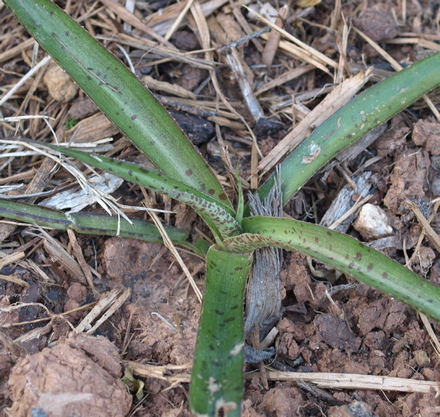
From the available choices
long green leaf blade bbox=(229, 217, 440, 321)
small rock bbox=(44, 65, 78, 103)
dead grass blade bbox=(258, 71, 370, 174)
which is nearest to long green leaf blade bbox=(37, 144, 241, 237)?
long green leaf blade bbox=(229, 217, 440, 321)

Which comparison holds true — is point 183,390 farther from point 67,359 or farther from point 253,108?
point 253,108

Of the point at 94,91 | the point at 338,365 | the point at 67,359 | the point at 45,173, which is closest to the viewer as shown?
the point at 67,359

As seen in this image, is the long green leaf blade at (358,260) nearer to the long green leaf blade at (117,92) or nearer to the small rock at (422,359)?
the small rock at (422,359)

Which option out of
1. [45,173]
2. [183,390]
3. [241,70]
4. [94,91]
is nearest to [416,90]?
[241,70]

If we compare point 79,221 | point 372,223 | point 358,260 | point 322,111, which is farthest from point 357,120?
point 79,221

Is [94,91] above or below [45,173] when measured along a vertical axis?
above

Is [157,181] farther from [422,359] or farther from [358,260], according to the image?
[422,359]
